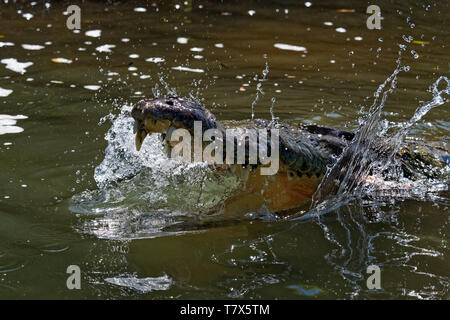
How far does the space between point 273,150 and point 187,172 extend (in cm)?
69

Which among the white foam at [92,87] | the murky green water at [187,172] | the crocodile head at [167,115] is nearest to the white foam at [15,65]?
the murky green water at [187,172]

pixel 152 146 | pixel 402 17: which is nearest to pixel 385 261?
pixel 152 146

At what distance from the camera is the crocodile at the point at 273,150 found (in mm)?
3666

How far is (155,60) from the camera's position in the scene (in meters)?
8.23

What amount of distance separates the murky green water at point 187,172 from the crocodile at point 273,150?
21 centimetres

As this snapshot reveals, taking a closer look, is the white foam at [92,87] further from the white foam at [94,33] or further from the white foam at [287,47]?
the white foam at [287,47]

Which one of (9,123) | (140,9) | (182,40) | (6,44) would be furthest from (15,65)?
(140,9)

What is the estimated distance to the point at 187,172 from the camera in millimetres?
4430

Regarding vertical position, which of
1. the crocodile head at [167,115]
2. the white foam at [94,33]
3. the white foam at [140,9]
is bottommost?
the white foam at [94,33]

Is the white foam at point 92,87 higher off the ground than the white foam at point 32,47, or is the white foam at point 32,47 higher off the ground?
the white foam at point 32,47

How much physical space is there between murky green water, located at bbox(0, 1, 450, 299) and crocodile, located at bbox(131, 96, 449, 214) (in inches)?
8.1

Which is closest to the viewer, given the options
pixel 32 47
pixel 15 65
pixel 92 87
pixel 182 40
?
pixel 92 87

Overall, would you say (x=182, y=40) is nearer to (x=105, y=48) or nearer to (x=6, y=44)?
(x=105, y=48)

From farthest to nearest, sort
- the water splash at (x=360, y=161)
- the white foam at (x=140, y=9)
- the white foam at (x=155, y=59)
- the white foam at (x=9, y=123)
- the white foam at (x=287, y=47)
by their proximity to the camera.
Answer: the white foam at (x=140, y=9), the white foam at (x=287, y=47), the white foam at (x=155, y=59), the white foam at (x=9, y=123), the water splash at (x=360, y=161)
